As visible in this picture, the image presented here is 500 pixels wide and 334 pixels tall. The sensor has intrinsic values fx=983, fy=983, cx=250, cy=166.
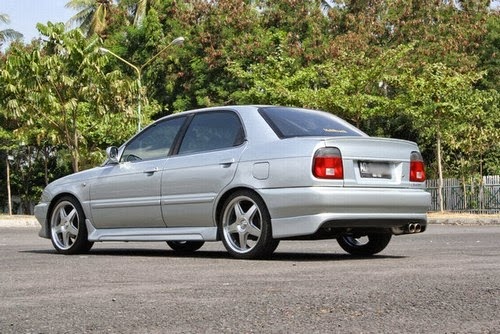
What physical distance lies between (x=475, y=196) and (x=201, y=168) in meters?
27.2

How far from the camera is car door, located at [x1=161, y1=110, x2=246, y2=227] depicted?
1007cm

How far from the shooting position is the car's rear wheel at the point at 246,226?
9.54 m

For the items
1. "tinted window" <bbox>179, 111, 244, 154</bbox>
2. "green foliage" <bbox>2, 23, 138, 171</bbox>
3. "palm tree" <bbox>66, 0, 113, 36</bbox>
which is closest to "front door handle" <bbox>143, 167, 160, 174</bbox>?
"tinted window" <bbox>179, 111, 244, 154</bbox>

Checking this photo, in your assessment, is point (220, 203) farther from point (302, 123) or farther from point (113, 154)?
point (113, 154)

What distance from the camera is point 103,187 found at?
11.2 meters

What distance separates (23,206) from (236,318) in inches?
1867

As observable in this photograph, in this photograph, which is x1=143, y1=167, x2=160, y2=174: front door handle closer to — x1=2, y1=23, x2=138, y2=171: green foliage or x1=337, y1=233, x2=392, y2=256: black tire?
x1=337, y1=233, x2=392, y2=256: black tire

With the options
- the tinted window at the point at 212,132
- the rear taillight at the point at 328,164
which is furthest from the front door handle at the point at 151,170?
the rear taillight at the point at 328,164

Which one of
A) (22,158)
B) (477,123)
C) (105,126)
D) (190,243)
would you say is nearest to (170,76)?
(105,126)

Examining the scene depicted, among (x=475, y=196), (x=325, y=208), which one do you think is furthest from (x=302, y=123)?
(x=475, y=196)

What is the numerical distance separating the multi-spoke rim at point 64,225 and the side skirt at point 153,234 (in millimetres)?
262

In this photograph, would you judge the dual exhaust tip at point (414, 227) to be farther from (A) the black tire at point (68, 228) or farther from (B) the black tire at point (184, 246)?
(A) the black tire at point (68, 228)

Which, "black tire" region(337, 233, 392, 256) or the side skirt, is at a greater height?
the side skirt

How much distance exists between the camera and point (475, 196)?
36031 millimetres
